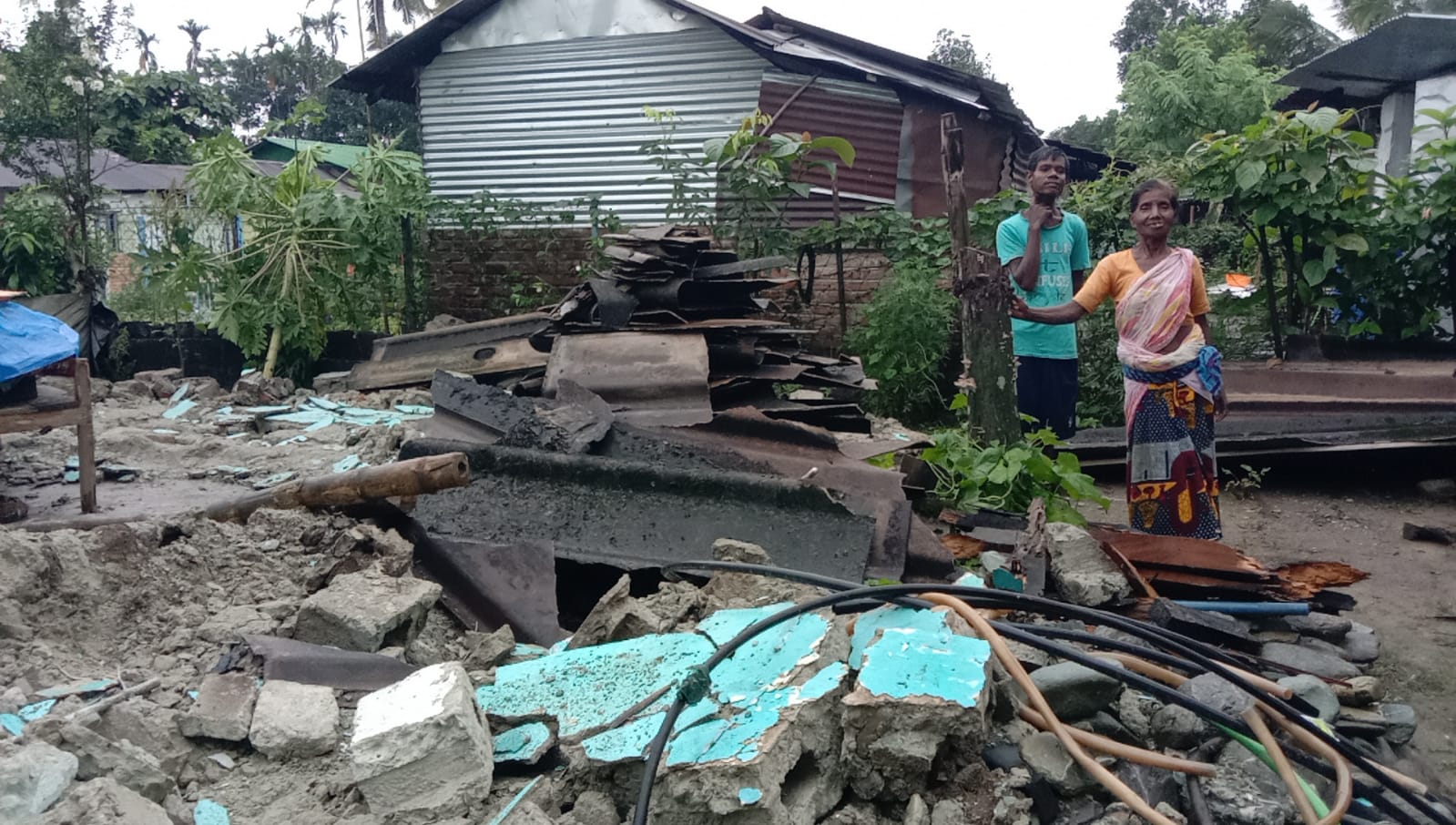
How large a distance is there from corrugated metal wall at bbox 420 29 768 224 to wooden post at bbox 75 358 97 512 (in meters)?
6.80

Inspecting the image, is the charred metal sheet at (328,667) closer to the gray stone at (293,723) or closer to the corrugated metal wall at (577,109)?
the gray stone at (293,723)

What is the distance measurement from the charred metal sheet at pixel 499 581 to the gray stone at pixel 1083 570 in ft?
5.98

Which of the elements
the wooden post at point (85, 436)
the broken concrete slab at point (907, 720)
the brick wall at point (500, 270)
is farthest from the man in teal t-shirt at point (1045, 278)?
the brick wall at point (500, 270)

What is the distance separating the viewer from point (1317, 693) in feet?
9.48

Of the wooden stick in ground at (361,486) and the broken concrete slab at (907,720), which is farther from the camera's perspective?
the wooden stick in ground at (361,486)

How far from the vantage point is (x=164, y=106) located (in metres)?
21.2

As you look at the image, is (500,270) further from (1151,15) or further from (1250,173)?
(1151,15)

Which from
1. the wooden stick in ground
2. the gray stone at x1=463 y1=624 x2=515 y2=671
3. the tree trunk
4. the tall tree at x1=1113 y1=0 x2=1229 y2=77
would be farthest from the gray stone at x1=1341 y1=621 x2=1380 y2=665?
the tall tree at x1=1113 y1=0 x2=1229 y2=77

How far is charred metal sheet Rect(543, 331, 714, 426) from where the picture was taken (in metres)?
4.55

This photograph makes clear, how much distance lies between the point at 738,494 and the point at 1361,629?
2.44m

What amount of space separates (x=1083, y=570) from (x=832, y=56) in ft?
26.5

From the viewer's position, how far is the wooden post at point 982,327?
14.9 ft

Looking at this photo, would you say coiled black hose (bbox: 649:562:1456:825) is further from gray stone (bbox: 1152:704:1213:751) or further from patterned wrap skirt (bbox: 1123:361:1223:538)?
patterned wrap skirt (bbox: 1123:361:1223:538)

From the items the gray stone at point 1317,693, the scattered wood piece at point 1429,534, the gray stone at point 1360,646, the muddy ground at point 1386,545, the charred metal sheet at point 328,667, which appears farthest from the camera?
the scattered wood piece at point 1429,534
